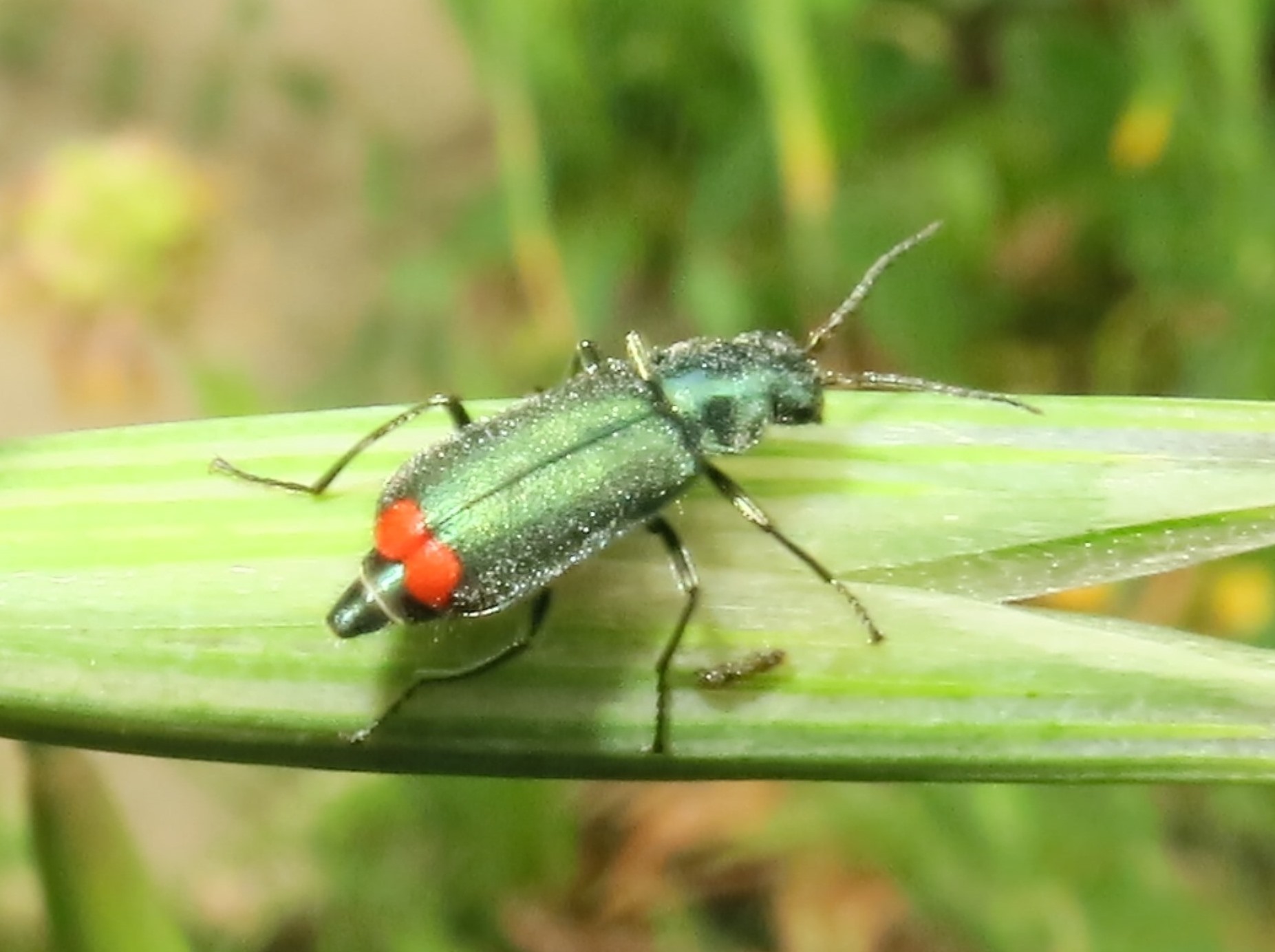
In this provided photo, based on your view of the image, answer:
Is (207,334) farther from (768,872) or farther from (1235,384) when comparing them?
(1235,384)

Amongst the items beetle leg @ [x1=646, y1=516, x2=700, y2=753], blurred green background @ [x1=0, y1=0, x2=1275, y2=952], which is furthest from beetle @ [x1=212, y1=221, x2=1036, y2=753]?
blurred green background @ [x1=0, y1=0, x2=1275, y2=952]

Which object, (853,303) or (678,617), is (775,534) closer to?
(678,617)

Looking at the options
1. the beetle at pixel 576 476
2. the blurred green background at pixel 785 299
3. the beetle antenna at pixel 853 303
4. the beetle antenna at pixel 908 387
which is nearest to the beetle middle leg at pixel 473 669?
the beetle at pixel 576 476

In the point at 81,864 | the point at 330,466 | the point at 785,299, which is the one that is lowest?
the point at 785,299

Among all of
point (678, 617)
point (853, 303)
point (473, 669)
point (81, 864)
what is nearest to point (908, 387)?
point (853, 303)

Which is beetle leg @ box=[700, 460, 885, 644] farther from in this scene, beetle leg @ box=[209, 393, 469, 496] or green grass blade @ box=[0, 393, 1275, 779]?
A: beetle leg @ box=[209, 393, 469, 496]

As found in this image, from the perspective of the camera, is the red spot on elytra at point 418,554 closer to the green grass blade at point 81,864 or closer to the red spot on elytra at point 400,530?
the red spot on elytra at point 400,530

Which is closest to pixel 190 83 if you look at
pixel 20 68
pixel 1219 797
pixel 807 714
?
pixel 20 68
